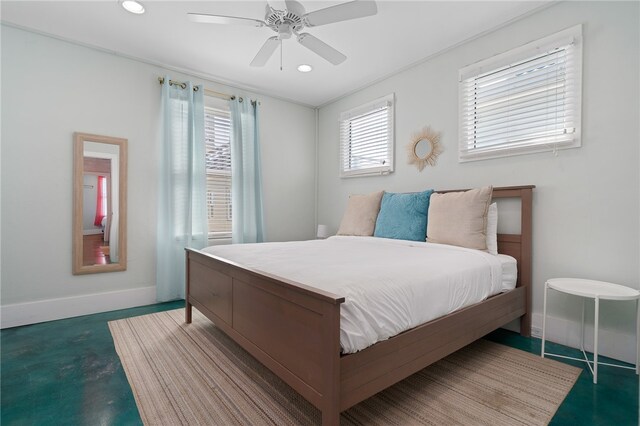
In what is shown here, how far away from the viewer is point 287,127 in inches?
180

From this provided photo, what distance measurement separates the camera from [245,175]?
13.1ft

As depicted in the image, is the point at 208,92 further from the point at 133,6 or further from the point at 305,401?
the point at 305,401

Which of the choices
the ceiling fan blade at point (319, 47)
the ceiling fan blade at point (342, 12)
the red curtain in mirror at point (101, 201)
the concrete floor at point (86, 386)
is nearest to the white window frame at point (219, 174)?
the red curtain in mirror at point (101, 201)

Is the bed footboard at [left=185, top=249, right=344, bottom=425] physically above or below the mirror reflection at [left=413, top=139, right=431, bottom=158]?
below

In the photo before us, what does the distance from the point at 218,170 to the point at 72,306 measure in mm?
2068

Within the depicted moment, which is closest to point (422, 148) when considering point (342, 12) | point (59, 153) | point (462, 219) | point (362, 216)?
point (362, 216)

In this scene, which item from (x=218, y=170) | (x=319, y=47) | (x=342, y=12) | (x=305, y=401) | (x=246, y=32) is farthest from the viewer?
(x=218, y=170)

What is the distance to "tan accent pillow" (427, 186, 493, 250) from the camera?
2.40 meters

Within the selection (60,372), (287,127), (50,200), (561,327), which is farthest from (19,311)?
(561,327)

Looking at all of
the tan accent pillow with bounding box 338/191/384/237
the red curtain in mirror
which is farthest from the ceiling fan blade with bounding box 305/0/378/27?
the red curtain in mirror

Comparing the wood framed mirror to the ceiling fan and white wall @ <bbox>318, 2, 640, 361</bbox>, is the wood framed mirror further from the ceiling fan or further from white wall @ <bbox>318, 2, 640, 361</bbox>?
white wall @ <bbox>318, 2, 640, 361</bbox>

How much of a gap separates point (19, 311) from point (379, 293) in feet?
10.8

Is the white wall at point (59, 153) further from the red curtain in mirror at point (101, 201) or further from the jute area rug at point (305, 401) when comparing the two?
the jute area rug at point (305, 401)

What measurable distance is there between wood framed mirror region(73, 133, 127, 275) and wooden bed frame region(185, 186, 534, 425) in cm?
148
